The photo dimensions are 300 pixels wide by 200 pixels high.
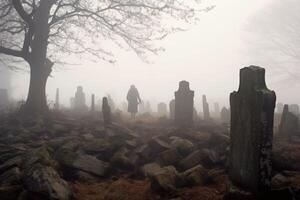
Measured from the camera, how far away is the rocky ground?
20.2ft

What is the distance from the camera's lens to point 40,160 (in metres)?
6.73

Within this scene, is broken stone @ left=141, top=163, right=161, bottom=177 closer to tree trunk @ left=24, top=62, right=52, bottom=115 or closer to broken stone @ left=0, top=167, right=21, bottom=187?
Result: broken stone @ left=0, top=167, right=21, bottom=187

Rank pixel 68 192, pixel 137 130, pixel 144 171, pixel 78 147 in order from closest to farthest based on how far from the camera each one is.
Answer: pixel 68 192, pixel 144 171, pixel 78 147, pixel 137 130

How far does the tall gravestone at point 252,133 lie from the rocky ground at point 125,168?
40cm

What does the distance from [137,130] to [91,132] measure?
1.77 m

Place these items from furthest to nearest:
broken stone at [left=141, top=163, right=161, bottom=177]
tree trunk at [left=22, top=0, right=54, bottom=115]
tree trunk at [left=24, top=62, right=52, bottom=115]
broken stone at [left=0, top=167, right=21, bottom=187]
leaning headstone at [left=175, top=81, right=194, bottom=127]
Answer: tree trunk at [left=22, top=0, right=54, bottom=115] < tree trunk at [left=24, top=62, right=52, bottom=115] < leaning headstone at [left=175, top=81, right=194, bottom=127] < broken stone at [left=141, top=163, right=161, bottom=177] < broken stone at [left=0, top=167, right=21, bottom=187]

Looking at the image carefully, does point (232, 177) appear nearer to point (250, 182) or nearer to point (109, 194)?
point (250, 182)

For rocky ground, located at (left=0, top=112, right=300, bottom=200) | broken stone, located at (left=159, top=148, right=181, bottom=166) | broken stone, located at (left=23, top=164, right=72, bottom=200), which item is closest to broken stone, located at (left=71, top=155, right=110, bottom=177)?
rocky ground, located at (left=0, top=112, right=300, bottom=200)

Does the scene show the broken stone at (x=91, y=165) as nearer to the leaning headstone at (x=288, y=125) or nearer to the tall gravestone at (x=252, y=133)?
the tall gravestone at (x=252, y=133)

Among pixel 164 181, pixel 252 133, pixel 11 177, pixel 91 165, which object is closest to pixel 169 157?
pixel 164 181

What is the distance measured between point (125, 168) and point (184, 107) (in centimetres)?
584

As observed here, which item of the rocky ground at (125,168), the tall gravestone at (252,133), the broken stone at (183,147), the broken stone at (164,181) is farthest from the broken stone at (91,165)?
the tall gravestone at (252,133)

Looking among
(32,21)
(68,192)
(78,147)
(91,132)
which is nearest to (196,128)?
(91,132)

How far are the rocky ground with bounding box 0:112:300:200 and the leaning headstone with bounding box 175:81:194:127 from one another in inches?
103
